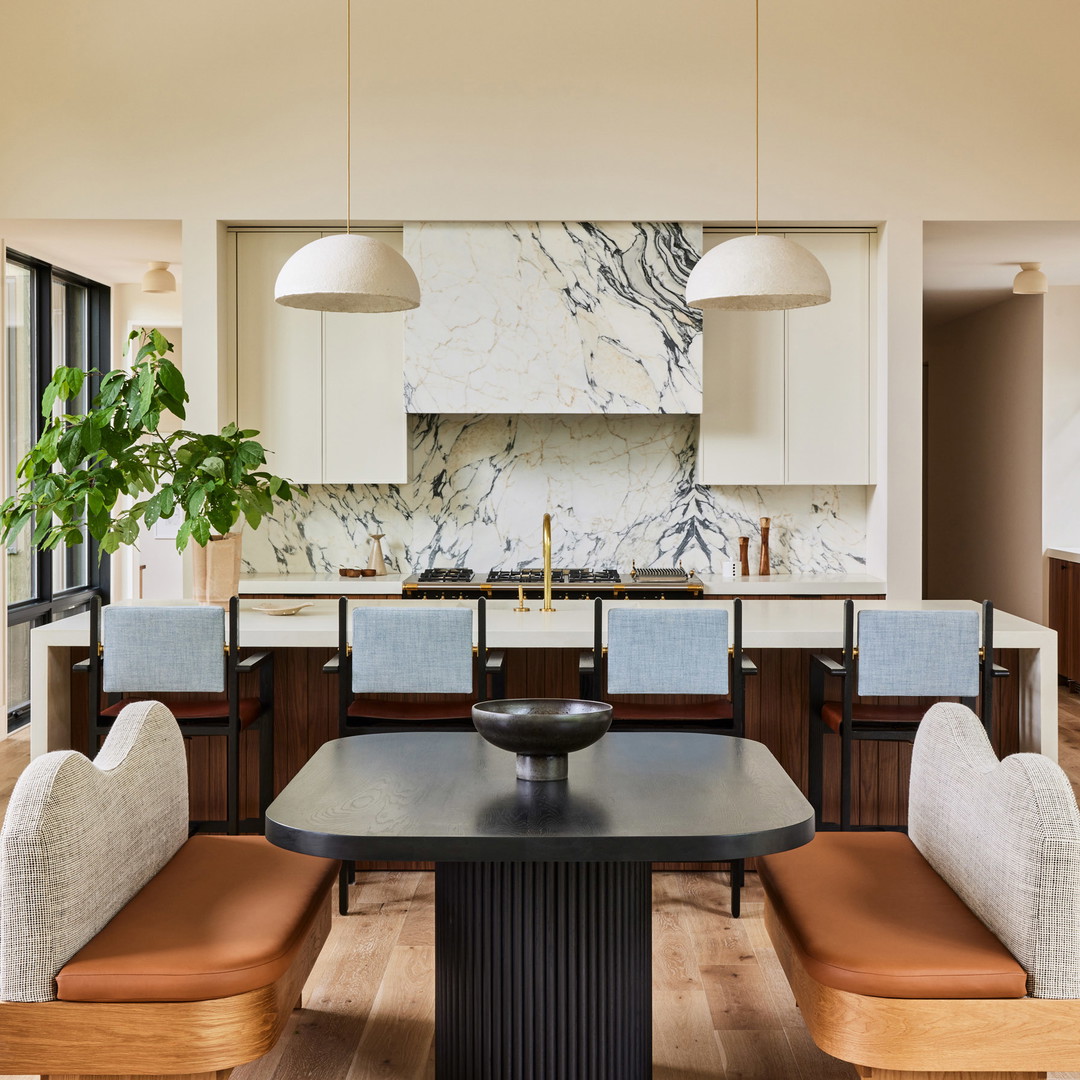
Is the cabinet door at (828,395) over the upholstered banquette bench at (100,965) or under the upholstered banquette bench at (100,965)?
over

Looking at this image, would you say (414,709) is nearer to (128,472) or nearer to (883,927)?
(128,472)

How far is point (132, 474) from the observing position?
367cm

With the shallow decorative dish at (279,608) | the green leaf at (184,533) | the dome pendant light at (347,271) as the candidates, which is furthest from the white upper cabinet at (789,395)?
the green leaf at (184,533)

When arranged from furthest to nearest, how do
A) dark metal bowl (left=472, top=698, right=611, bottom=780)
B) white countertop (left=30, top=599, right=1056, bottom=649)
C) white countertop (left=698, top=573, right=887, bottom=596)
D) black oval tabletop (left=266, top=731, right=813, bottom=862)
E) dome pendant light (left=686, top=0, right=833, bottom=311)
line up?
white countertop (left=698, top=573, right=887, bottom=596) → white countertop (left=30, top=599, right=1056, bottom=649) → dome pendant light (left=686, top=0, right=833, bottom=311) → dark metal bowl (left=472, top=698, right=611, bottom=780) → black oval tabletop (left=266, top=731, right=813, bottom=862)

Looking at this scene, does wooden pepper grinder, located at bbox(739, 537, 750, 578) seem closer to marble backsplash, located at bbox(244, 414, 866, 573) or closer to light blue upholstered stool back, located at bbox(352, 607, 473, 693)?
marble backsplash, located at bbox(244, 414, 866, 573)

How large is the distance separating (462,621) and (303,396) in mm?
2636

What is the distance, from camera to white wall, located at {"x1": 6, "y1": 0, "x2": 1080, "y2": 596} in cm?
510

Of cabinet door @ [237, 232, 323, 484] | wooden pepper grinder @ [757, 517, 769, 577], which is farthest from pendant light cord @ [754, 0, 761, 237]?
cabinet door @ [237, 232, 323, 484]

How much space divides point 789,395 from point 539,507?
1.44m

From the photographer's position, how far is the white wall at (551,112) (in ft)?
16.7

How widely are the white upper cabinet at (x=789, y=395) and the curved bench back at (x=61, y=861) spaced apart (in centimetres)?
395

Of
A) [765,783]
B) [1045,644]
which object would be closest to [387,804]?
[765,783]

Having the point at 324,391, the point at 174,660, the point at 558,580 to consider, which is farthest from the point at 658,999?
the point at 324,391

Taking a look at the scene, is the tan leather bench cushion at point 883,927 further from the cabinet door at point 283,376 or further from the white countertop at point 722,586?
the cabinet door at point 283,376
